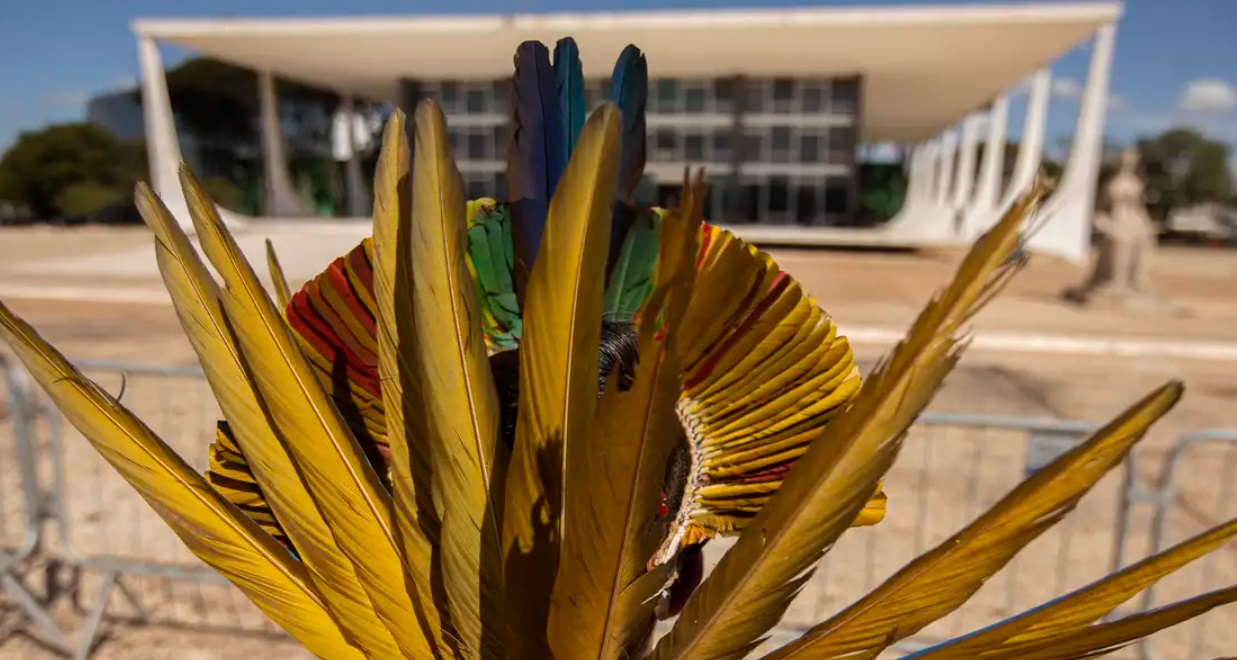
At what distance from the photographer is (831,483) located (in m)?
0.68

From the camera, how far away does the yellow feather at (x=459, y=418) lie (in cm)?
72

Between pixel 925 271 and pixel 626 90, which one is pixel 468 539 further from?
pixel 925 271

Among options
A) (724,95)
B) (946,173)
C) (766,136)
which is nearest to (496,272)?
(724,95)

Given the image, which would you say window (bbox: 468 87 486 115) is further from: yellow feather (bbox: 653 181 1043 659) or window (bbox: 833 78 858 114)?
yellow feather (bbox: 653 181 1043 659)

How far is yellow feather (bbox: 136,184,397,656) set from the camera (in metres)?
0.81

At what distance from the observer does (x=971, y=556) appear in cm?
73

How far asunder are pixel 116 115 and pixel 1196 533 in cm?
4926

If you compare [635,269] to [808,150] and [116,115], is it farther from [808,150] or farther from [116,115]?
[116,115]

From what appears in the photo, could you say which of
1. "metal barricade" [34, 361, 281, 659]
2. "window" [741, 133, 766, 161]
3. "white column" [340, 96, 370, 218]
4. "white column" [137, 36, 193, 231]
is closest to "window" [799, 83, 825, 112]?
"window" [741, 133, 766, 161]

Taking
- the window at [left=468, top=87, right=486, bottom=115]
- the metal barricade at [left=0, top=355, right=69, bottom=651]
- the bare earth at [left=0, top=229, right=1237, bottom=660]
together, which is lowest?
the bare earth at [left=0, top=229, right=1237, bottom=660]

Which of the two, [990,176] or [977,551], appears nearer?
[977,551]

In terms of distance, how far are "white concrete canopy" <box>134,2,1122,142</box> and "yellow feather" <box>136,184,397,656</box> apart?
15380 mm

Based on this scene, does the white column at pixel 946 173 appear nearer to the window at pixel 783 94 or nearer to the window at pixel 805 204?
the window at pixel 805 204

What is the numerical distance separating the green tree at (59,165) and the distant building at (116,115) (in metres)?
1.74
